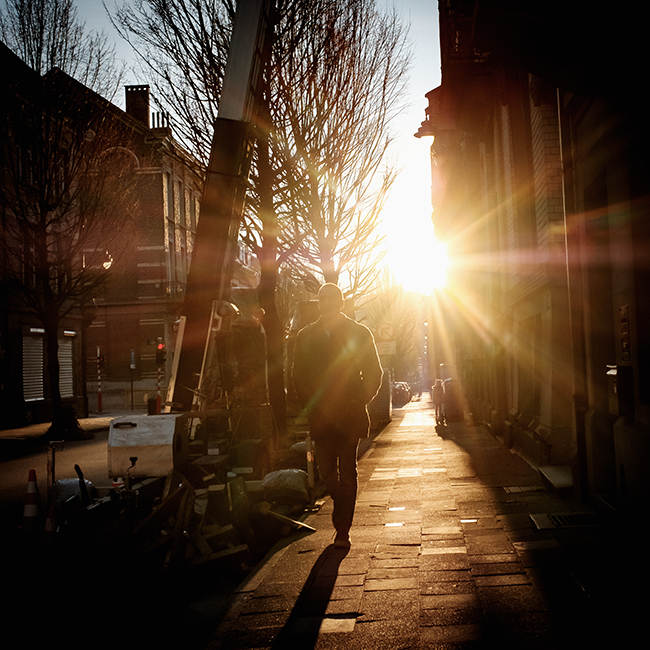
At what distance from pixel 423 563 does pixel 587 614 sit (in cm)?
145

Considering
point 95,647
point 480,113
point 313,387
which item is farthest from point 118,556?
point 480,113

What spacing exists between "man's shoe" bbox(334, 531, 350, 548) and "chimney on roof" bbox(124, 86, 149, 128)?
1636 inches

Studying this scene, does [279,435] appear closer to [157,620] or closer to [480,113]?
[157,620]

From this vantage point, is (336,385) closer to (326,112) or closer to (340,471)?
(340,471)

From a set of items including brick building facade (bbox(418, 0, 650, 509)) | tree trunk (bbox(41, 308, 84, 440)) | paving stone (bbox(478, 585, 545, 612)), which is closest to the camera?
paving stone (bbox(478, 585, 545, 612))

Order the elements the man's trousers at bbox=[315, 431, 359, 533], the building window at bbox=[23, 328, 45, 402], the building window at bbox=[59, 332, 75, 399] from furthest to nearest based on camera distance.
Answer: the building window at bbox=[59, 332, 75, 399]
the building window at bbox=[23, 328, 45, 402]
the man's trousers at bbox=[315, 431, 359, 533]

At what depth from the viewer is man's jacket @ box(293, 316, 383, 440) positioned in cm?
561

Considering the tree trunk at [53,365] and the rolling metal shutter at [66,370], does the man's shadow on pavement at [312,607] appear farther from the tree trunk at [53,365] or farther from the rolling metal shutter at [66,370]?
the rolling metal shutter at [66,370]

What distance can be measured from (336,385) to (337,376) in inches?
2.9

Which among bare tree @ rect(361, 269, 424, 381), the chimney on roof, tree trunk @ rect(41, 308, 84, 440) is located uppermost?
the chimney on roof

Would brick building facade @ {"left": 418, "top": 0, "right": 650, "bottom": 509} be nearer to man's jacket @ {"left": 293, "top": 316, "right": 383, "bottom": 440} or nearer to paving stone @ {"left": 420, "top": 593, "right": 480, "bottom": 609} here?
paving stone @ {"left": 420, "top": 593, "right": 480, "bottom": 609}

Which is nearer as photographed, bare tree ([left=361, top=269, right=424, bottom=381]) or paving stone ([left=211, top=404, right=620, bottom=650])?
paving stone ([left=211, top=404, right=620, bottom=650])

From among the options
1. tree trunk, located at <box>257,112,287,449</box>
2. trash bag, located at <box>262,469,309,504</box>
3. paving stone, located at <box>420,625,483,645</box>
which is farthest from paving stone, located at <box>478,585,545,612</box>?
tree trunk, located at <box>257,112,287,449</box>

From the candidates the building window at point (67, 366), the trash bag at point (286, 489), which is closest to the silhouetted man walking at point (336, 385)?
the trash bag at point (286, 489)
